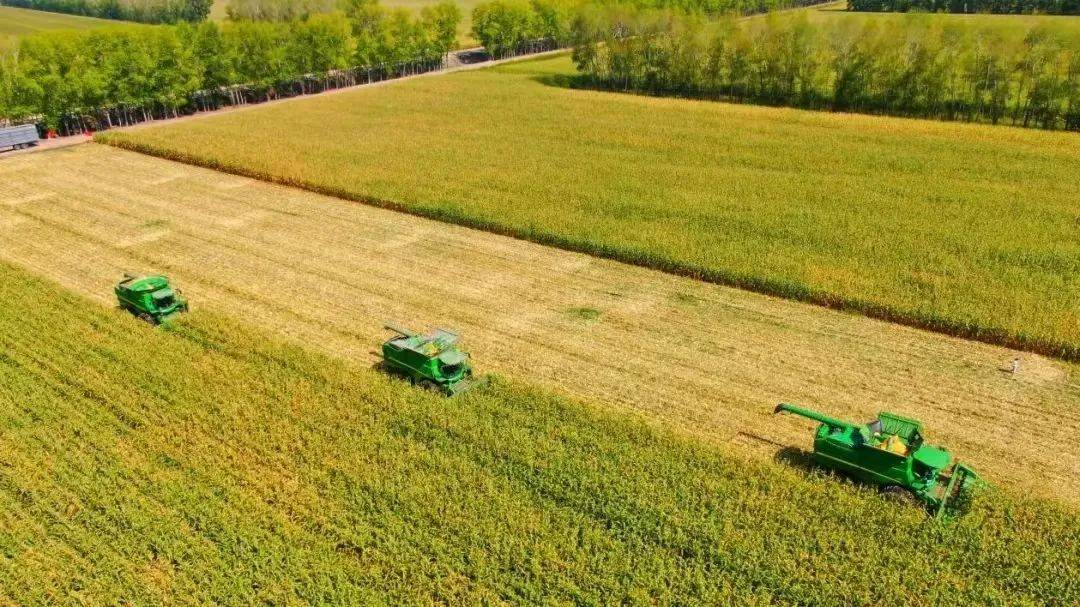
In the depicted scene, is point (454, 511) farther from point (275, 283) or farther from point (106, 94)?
point (106, 94)

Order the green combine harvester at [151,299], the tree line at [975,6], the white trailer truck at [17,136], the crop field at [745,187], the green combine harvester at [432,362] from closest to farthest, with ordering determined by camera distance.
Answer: the green combine harvester at [432,362]
the green combine harvester at [151,299]
the crop field at [745,187]
the white trailer truck at [17,136]
the tree line at [975,6]

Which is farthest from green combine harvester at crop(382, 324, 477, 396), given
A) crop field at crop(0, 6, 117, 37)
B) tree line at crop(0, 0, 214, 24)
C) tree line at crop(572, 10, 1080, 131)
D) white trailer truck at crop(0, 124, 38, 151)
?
tree line at crop(0, 0, 214, 24)

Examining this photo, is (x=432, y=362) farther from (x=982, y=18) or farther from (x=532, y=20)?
(x=982, y=18)

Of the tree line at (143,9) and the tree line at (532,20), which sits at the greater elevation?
the tree line at (143,9)

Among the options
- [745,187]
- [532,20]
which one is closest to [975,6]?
[532,20]

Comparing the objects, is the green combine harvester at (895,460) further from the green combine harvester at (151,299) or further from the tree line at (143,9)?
the tree line at (143,9)

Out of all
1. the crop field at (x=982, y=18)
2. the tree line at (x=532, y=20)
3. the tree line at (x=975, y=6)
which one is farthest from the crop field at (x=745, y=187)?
the tree line at (x=975, y=6)

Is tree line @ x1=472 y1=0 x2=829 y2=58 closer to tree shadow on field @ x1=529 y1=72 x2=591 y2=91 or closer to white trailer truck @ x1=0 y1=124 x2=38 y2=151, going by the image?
tree shadow on field @ x1=529 y1=72 x2=591 y2=91
